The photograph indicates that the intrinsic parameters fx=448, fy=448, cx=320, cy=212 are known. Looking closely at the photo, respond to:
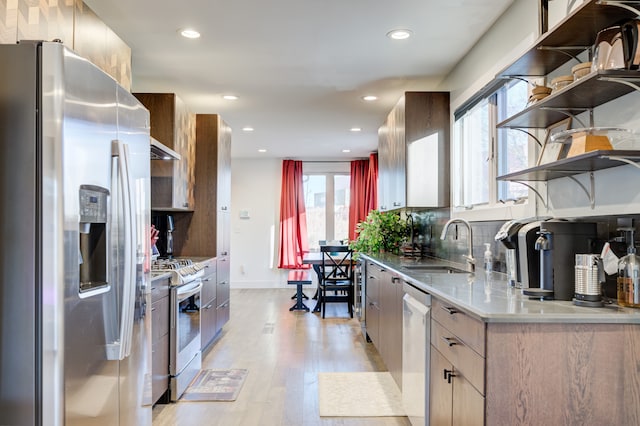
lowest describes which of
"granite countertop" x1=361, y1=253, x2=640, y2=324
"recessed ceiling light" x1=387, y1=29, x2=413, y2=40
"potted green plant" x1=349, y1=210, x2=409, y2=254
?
"granite countertop" x1=361, y1=253, x2=640, y2=324

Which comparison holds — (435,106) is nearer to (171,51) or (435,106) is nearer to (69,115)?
(171,51)

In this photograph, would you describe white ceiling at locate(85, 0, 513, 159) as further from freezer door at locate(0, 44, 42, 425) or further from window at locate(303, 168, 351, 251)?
window at locate(303, 168, 351, 251)

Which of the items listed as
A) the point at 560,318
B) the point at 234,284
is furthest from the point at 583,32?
the point at 234,284

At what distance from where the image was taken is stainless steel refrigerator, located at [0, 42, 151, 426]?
4.34 feet

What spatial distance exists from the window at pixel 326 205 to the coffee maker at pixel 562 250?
6.79m

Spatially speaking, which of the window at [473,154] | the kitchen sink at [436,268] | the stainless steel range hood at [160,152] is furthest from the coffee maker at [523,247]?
the stainless steel range hood at [160,152]

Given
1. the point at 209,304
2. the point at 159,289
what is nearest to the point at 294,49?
the point at 159,289

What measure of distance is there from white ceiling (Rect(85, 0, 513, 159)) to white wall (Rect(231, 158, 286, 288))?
10.8 feet

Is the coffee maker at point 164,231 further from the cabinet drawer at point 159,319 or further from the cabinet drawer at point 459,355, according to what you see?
the cabinet drawer at point 459,355

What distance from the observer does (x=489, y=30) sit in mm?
2928

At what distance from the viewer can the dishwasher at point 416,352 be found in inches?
87.5

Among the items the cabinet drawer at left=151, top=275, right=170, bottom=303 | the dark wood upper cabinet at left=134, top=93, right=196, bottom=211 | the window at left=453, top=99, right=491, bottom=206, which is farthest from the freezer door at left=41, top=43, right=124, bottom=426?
the window at left=453, top=99, right=491, bottom=206

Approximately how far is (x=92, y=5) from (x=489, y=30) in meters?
2.44

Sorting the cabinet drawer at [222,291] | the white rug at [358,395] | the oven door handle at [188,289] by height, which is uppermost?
the oven door handle at [188,289]
